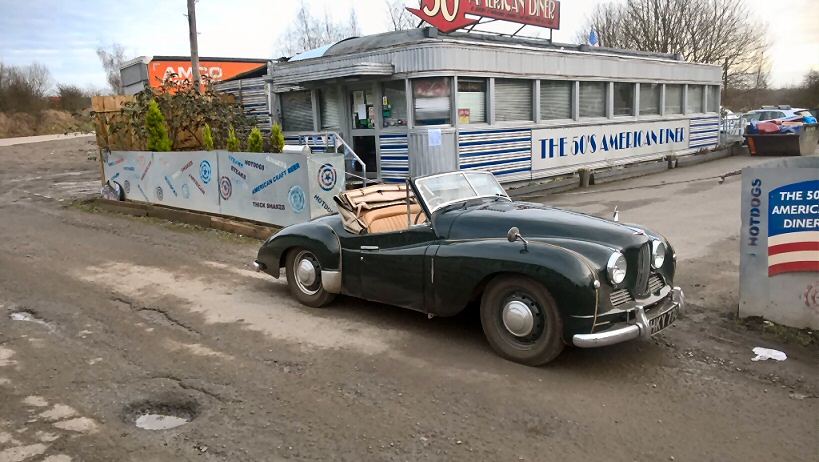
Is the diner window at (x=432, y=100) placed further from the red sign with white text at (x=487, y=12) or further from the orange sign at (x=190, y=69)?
the orange sign at (x=190, y=69)

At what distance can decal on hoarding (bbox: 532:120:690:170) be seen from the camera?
54.2 ft

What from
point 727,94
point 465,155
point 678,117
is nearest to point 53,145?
point 465,155

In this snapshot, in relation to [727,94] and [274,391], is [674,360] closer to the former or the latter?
[274,391]

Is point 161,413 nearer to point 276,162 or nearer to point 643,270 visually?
point 643,270

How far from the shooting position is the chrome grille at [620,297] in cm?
497

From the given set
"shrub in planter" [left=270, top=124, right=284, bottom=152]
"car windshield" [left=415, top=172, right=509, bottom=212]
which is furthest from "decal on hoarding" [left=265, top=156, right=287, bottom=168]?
"car windshield" [left=415, top=172, right=509, bottom=212]

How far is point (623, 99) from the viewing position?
772 inches

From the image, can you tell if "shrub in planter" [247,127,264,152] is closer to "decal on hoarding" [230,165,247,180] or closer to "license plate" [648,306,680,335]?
"decal on hoarding" [230,165,247,180]

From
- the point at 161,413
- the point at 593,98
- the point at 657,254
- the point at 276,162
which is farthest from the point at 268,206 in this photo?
the point at 593,98

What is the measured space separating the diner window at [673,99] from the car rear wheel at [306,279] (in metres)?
18.1

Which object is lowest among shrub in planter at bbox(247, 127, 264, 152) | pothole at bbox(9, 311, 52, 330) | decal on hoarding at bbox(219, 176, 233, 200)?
pothole at bbox(9, 311, 52, 330)

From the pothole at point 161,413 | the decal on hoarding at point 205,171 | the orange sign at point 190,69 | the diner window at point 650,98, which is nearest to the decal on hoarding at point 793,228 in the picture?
the pothole at point 161,413

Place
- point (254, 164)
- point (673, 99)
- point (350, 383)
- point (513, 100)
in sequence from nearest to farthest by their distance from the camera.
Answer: point (350, 383) < point (254, 164) < point (513, 100) < point (673, 99)

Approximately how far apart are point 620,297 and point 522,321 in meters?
0.76
